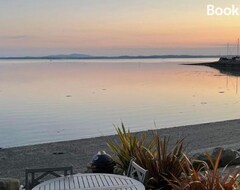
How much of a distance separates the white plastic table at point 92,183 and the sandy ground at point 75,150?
16.2ft

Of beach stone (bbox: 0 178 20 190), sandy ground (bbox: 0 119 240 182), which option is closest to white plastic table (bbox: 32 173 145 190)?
beach stone (bbox: 0 178 20 190)

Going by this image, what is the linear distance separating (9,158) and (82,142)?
3.44 m

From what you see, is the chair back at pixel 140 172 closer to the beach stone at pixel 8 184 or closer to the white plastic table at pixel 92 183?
the white plastic table at pixel 92 183

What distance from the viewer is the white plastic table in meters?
4.34

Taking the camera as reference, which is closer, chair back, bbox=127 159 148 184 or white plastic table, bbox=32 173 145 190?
white plastic table, bbox=32 173 145 190

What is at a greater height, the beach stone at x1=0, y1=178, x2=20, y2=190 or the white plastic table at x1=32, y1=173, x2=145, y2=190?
the white plastic table at x1=32, y1=173, x2=145, y2=190

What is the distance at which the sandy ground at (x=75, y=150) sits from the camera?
448 inches

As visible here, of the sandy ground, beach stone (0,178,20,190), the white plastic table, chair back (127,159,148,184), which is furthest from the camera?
the sandy ground

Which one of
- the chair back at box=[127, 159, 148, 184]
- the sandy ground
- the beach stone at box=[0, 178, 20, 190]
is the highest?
the chair back at box=[127, 159, 148, 184]

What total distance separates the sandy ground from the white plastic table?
16.2 ft

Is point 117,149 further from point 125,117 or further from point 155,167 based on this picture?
point 125,117

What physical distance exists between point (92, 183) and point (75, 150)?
9341mm

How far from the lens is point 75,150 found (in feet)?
45.1

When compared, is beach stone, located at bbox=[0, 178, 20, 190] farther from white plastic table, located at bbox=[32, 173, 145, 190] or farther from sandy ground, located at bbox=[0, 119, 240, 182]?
sandy ground, located at bbox=[0, 119, 240, 182]
